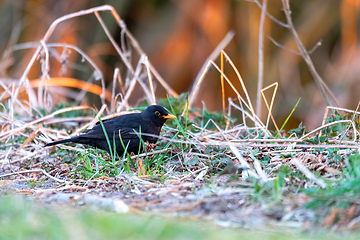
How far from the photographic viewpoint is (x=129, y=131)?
4770 mm

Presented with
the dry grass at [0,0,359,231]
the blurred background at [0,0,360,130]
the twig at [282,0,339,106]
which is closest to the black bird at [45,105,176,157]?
the dry grass at [0,0,359,231]

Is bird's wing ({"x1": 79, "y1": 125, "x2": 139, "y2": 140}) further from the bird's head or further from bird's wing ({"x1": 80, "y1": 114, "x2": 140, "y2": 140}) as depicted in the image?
the bird's head

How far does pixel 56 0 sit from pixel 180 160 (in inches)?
402

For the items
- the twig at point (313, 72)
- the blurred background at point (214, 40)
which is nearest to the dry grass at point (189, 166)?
the twig at point (313, 72)

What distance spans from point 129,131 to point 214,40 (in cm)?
854

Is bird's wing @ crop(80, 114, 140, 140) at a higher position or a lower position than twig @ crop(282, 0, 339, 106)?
lower

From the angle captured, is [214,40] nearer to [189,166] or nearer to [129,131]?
[129,131]

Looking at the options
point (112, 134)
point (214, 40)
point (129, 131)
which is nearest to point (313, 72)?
point (129, 131)

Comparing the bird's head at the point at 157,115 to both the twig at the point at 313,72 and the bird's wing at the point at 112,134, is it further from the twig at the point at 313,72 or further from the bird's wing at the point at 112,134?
the twig at the point at 313,72

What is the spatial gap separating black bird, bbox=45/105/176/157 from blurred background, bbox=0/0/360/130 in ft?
20.0

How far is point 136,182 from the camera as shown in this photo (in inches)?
152

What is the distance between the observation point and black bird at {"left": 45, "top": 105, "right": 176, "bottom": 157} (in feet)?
15.5

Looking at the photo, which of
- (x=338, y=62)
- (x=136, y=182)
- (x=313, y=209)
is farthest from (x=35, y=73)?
(x=313, y=209)

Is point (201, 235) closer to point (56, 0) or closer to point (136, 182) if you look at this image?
point (136, 182)
